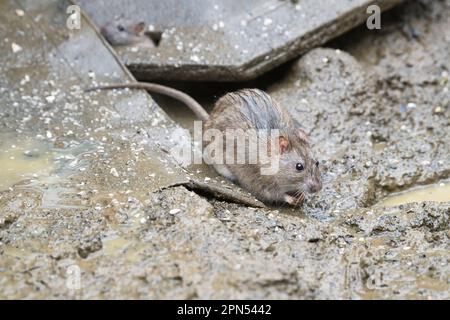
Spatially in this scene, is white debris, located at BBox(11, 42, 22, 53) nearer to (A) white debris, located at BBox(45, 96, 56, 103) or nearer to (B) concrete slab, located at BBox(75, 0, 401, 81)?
(A) white debris, located at BBox(45, 96, 56, 103)

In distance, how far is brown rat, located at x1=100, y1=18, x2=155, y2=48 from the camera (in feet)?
26.0

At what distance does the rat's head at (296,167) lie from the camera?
6.35m

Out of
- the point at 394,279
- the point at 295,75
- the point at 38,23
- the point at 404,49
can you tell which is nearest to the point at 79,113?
the point at 38,23

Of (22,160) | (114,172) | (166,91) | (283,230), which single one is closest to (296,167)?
(283,230)

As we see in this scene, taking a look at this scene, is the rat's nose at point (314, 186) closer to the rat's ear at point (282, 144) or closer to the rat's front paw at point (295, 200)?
the rat's front paw at point (295, 200)

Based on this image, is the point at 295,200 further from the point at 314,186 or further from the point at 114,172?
the point at 114,172

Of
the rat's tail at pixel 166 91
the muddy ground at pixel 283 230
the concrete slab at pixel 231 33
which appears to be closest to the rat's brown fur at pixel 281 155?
the muddy ground at pixel 283 230

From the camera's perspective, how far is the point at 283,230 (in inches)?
217

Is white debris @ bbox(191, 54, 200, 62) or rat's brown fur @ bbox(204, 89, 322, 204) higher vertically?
white debris @ bbox(191, 54, 200, 62)

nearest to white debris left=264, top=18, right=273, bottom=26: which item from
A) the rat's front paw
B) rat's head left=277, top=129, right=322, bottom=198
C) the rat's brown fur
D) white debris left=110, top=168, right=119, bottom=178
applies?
the rat's brown fur

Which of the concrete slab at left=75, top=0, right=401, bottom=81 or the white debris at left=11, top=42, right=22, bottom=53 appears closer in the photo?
the white debris at left=11, top=42, right=22, bottom=53

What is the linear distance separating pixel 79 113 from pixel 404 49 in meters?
4.02

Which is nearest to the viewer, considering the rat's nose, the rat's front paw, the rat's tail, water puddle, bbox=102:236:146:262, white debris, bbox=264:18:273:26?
water puddle, bbox=102:236:146:262

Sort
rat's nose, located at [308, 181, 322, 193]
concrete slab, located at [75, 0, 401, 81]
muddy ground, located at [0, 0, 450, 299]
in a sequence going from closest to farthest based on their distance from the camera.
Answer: muddy ground, located at [0, 0, 450, 299] < rat's nose, located at [308, 181, 322, 193] < concrete slab, located at [75, 0, 401, 81]
